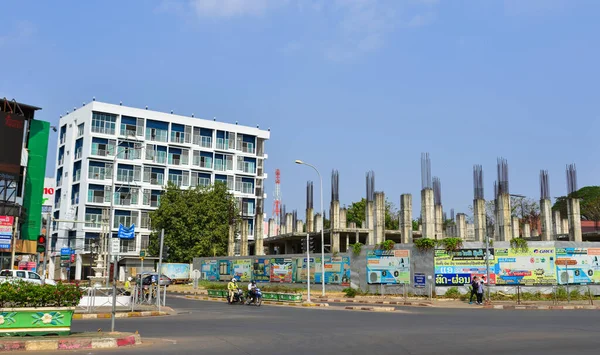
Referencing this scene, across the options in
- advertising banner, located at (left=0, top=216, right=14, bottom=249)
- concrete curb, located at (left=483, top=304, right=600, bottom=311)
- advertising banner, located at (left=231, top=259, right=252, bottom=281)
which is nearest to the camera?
concrete curb, located at (left=483, top=304, right=600, bottom=311)

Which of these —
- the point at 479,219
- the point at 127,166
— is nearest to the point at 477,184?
the point at 479,219

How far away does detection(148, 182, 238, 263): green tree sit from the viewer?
201 feet

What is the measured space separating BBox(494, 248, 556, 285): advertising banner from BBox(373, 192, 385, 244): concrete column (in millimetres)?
8962

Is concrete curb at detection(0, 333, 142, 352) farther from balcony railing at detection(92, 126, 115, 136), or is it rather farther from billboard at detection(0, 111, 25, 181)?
balcony railing at detection(92, 126, 115, 136)

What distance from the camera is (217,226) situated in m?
63.2

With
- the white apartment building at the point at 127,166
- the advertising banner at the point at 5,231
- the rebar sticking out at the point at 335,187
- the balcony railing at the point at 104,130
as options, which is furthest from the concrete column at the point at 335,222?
the balcony railing at the point at 104,130

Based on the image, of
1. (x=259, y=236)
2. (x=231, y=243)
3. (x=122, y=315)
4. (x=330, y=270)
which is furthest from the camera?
(x=231, y=243)

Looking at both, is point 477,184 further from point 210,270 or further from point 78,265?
point 78,265

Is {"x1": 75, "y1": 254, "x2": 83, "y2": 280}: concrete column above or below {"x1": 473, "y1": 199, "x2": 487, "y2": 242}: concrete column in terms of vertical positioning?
below

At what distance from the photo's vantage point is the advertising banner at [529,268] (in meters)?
34.2

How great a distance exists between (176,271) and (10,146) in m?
21.4

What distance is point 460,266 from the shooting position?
3531cm

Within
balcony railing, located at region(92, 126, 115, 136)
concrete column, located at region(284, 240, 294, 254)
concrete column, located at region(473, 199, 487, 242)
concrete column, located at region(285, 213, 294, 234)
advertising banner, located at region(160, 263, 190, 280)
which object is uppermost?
balcony railing, located at region(92, 126, 115, 136)

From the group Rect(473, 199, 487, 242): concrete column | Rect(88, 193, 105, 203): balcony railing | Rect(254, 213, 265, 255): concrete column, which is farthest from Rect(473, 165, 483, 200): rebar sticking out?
Rect(88, 193, 105, 203): balcony railing
